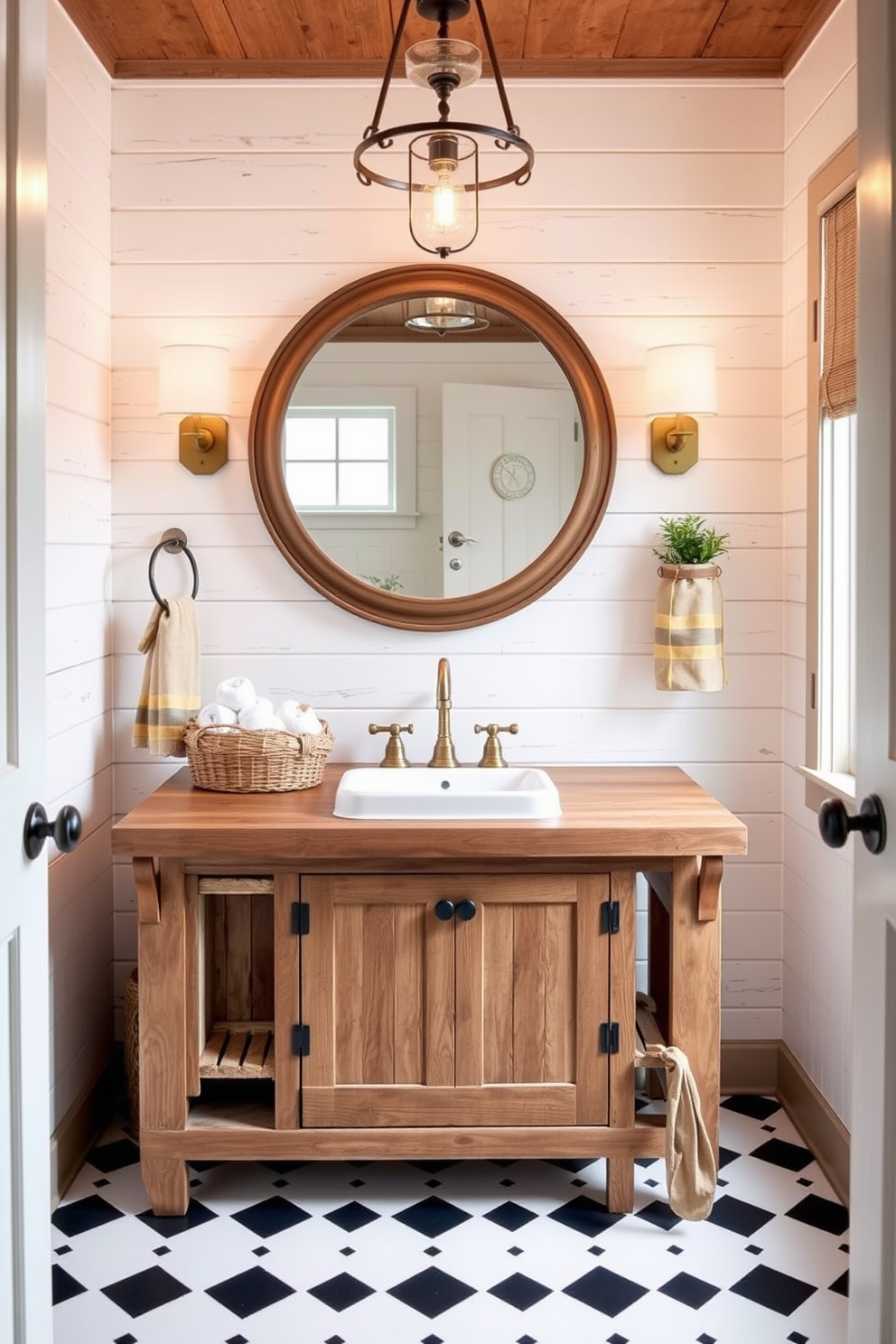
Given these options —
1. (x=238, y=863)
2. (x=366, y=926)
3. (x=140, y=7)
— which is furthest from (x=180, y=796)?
(x=140, y=7)

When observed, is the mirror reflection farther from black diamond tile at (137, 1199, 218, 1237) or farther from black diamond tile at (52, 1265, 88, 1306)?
black diamond tile at (52, 1265, 88, 1306)

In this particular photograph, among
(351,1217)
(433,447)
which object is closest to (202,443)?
(433,447)

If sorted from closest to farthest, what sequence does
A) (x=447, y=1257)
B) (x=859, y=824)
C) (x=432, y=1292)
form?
(x=859, y=824)
(x=432, y=1292)
(x=447, y=1257)

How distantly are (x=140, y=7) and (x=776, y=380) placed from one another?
5.59 ft

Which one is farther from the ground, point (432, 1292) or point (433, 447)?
point (433, 447)

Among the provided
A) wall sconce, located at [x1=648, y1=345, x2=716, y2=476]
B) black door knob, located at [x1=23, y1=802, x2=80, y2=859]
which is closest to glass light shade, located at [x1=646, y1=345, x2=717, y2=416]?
wall sconce, located at [x1=648, y1=345, x2=716, y2=476]

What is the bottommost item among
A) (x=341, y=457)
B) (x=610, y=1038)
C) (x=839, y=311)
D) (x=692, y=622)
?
(x=610, y=1038)

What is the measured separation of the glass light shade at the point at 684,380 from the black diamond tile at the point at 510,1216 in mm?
1803

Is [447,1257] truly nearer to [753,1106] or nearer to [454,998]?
[454,998]

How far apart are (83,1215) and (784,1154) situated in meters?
1.53

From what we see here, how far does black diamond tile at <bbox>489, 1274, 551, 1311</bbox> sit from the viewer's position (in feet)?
7.25

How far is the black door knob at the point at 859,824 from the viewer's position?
4.58ft

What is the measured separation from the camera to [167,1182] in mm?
2504

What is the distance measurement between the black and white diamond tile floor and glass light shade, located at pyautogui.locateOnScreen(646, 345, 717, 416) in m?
1.72
